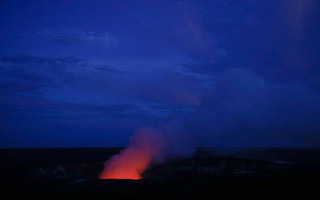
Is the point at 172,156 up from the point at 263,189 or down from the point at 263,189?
up

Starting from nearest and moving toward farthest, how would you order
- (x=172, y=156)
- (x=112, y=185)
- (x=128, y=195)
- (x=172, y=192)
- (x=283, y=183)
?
(x=128, y=195) < (x=172, y=192) < (x=283, y=183) < (x=112, y=185) < (x=172, y=156)

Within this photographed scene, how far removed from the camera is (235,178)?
2314 cm

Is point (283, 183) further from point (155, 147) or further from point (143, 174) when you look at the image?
point (155, 147)

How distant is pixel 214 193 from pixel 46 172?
2351cm

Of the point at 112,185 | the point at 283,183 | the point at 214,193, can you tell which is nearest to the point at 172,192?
the point at 214,193

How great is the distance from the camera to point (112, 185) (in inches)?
863

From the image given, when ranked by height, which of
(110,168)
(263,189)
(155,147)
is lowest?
(263,189)

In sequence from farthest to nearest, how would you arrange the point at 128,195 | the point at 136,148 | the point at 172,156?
the point at 172,156 → the point at 136,148 → the point at 128,195

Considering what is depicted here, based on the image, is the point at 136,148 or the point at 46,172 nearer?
the point at 46,172

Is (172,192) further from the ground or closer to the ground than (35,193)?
closer to the ground

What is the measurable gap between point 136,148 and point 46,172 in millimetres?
12221

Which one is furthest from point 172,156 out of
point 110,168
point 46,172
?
point 46,172

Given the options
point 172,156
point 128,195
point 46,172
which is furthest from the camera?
point 172,156

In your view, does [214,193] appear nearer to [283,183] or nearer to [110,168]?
[283,183]
